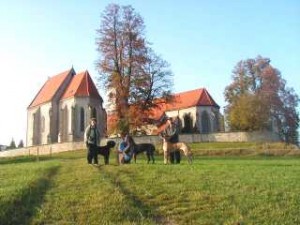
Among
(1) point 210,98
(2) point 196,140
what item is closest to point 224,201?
(2) point 196,140

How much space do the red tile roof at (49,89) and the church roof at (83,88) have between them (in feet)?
9.64

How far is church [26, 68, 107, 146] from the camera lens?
71250 millimetres

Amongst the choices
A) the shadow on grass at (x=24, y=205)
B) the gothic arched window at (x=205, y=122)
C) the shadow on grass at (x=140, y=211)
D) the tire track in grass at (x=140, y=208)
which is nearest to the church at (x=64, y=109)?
the gothic arched window at (x=205, y=122)

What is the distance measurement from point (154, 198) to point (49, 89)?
68.0 meters

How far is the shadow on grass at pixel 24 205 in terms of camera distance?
12.0m

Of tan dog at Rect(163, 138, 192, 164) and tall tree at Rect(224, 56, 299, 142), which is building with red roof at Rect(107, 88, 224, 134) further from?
tan dog at Rect(163, 138, 192, 164)

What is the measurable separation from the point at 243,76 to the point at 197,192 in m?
63.0

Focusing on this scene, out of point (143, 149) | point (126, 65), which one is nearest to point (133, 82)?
point (126, 65)

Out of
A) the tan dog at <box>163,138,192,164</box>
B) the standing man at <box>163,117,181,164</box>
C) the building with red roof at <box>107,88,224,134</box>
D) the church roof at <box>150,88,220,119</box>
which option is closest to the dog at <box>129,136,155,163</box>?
the standing man at <box>163,117,181,164</box>

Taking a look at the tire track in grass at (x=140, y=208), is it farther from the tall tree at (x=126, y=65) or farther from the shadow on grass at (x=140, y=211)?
the tall tree at (x=126, y=65)

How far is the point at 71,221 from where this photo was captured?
11.9 m

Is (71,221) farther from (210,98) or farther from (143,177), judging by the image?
(210,98)

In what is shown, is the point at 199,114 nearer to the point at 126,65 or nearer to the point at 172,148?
the point at 126,65

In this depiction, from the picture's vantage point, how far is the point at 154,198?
45.3 feet
